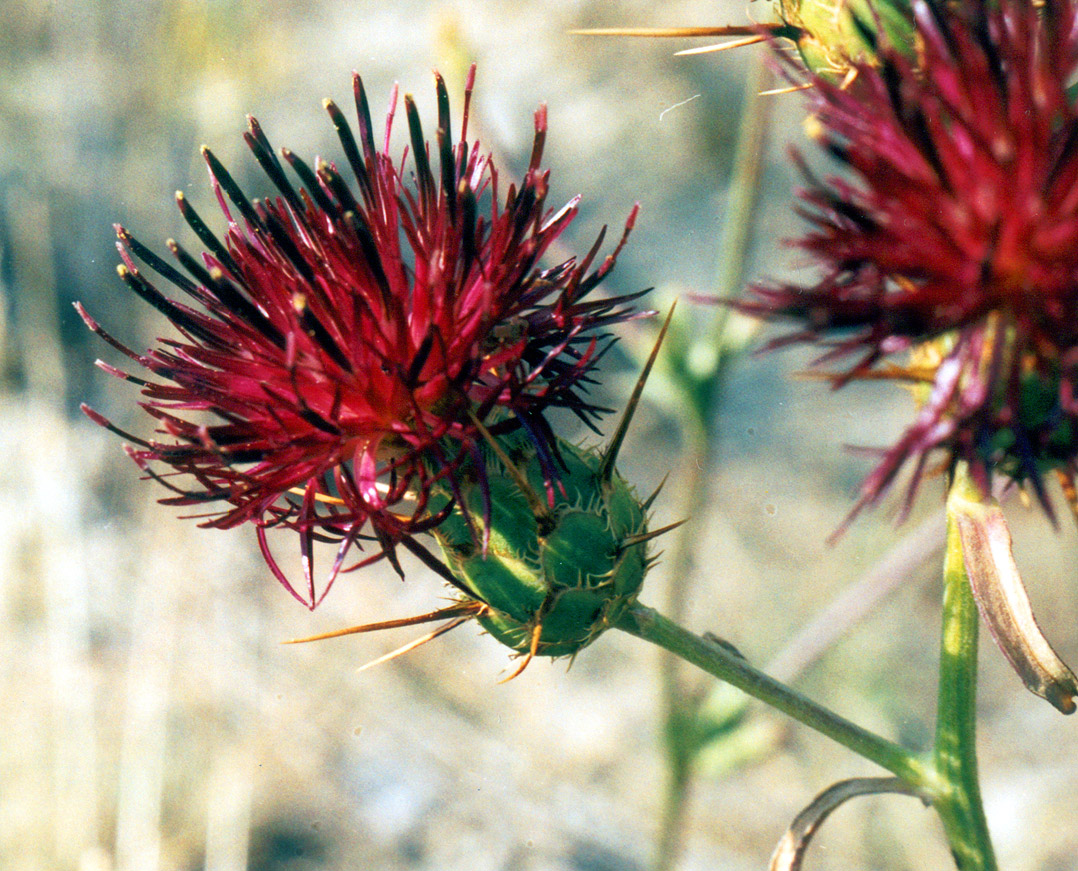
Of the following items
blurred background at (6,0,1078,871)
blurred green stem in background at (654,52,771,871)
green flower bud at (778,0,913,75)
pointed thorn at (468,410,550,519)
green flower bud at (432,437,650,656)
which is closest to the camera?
green flower bud at (778,0,913,75)

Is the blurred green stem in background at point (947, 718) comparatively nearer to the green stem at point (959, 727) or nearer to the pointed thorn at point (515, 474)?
the green stem at point (959, 727)

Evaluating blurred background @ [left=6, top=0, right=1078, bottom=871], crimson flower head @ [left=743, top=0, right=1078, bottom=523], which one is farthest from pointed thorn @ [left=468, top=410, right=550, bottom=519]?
blurred background @ [left=6, top=0, right=1078, bottom=871]

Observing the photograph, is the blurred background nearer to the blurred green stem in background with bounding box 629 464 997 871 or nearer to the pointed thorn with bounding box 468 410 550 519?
the blurred green stem in background with bounding box 629 464 997 871

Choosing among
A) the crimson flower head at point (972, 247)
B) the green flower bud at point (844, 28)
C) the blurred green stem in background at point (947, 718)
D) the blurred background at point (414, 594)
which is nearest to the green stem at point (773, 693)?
the blurred green stem in background at point (947, 718)

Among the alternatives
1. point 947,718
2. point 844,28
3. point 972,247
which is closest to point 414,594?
point 947,718

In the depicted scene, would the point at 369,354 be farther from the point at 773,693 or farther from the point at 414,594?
the point at 414,594

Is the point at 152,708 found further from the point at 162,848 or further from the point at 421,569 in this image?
the point at 421,569
